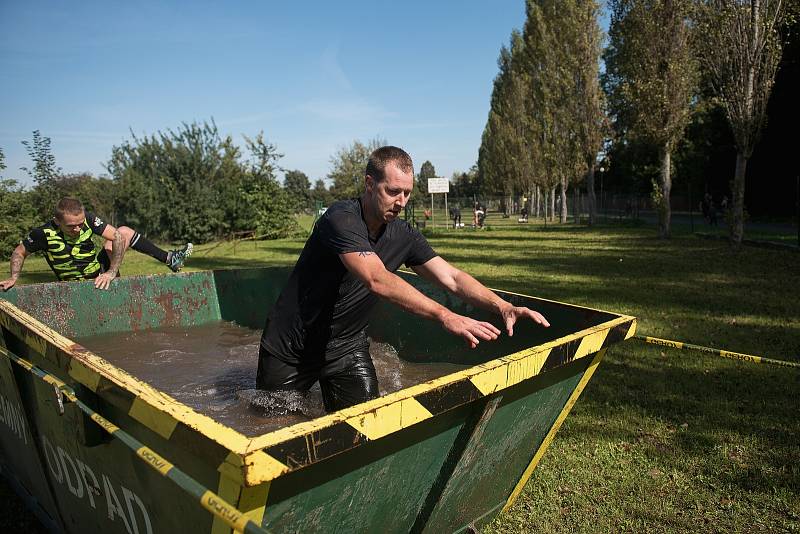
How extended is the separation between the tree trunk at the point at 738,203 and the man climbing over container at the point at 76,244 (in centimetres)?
1504

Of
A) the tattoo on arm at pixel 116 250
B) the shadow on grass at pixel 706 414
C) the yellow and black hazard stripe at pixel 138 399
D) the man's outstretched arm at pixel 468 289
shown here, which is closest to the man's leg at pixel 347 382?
the man's outstretched arm at pixel 468 289

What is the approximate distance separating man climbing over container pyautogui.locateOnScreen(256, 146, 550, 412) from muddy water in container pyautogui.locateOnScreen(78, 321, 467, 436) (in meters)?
0.23

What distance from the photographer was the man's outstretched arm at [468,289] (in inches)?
112

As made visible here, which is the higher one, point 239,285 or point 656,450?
point 239,285

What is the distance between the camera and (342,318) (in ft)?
9.98

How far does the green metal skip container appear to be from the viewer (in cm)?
137

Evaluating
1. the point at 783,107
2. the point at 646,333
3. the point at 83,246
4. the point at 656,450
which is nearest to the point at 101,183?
the point at 83,246

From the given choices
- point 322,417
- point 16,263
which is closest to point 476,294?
point 322,417

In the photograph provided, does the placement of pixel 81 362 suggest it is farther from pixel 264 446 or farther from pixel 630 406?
pixel 630 406

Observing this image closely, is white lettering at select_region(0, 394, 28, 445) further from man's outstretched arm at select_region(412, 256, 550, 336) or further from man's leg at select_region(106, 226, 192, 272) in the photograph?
man's leg at select_region(106, 226, 192, 272)

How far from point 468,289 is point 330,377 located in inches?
36.2

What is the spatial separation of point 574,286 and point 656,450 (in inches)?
251

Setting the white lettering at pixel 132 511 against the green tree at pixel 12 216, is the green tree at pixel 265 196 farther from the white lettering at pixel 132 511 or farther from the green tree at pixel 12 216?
the white lettering at pixel 132 511

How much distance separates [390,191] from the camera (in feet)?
8.77
